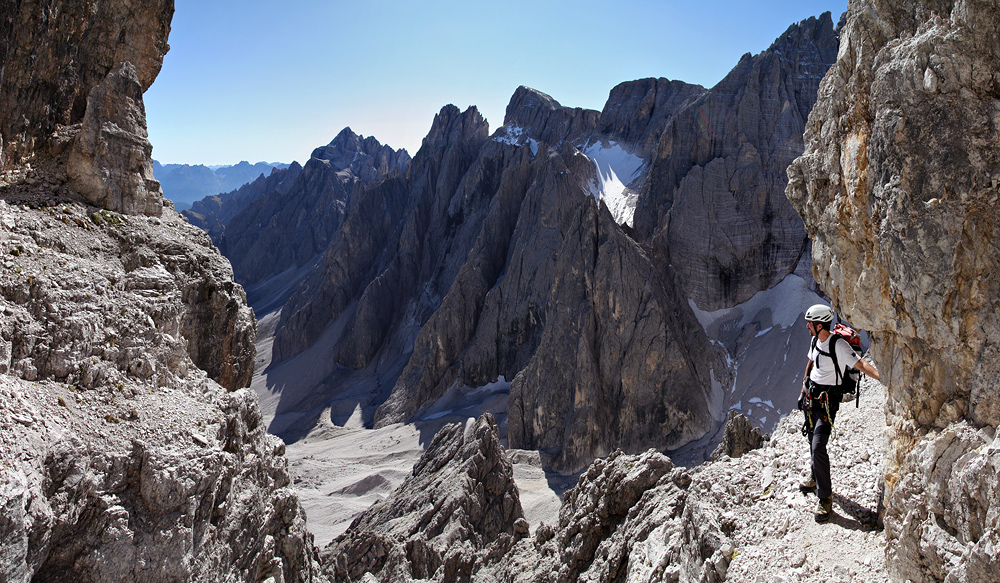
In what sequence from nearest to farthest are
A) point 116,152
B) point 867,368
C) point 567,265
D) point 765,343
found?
1. point 867,368
2. point 116,152
3. point 765,343
4. point 567,265

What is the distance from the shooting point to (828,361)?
6793mm

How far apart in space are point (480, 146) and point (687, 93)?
2664cm

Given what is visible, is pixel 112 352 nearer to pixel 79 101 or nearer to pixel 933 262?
pixel 79 101

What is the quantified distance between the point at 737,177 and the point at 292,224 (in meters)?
78.8

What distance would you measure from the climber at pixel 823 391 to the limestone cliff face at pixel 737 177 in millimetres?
36532

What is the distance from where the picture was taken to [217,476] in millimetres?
9156

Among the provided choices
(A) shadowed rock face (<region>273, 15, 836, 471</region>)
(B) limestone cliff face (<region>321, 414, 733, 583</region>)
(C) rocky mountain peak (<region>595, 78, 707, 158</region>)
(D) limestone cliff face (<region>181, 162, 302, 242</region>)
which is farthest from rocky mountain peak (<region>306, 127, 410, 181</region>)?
(B) limestone cliff face (<region>321, 414, 733, 583</region>)

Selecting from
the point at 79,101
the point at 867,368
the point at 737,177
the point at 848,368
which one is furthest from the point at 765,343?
the point at 79,101

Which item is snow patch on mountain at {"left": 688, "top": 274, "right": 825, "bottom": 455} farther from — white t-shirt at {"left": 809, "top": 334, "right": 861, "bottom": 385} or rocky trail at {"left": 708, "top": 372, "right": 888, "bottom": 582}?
white t-shirt at {"left": 809, "top": 334, "right": 861, "bottom": 385}

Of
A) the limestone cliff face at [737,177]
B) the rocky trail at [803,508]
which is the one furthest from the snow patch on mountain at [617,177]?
the rocky trail at [803,508]

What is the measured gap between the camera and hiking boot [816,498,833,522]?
653 centimetres

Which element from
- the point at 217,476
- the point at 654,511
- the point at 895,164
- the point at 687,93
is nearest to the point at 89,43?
the point at 217,476

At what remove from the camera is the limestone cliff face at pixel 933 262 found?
15.3 ft

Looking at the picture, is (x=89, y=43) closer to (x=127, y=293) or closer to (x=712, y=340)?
(x=127, y=293)
